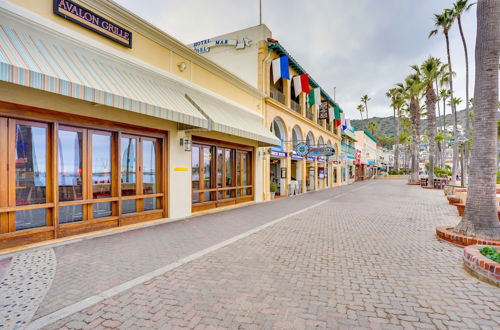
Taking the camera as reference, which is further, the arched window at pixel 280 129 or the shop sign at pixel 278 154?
Answer: the arched window at pixel 280 129

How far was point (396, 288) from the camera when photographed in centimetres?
362

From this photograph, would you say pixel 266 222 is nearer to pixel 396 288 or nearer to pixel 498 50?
pixel 396 288

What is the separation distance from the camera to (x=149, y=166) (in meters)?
8.08

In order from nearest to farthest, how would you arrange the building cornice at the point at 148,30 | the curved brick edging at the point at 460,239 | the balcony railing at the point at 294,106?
the curved brick edging at the point at 460,239, the building cornice at the point at 148,30, the balcony railing at the point at 294,106

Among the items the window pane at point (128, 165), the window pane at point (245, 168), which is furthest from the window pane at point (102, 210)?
the window pane at point (245, 168)

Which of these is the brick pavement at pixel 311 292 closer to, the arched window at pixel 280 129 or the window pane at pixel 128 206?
the window pane at pixel 128 206

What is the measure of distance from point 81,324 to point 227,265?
7.35ft

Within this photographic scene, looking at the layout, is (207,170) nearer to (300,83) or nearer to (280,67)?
(280,67)

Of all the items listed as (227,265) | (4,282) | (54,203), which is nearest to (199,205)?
(54,203)

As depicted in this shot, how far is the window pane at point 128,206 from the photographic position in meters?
7.39

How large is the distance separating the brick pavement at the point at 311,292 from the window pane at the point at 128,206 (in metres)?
3.64

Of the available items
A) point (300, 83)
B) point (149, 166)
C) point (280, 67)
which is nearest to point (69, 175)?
point (149, 166)

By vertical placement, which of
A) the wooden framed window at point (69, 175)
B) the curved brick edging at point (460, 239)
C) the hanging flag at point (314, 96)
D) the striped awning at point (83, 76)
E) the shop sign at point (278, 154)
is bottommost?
the curved brick edging at point (460, 239)

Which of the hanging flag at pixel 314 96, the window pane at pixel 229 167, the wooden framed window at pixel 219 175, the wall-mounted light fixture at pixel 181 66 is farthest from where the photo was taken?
the hanging flag at pixel 314 96
